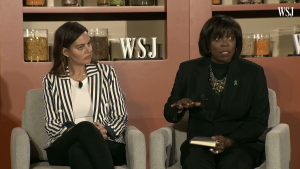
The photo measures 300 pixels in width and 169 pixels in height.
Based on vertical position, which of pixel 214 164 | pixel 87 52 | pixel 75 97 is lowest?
pixel 214 164

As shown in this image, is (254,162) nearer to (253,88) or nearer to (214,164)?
(214,164)

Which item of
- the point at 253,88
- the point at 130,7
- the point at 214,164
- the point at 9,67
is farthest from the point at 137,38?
the point at 214,164

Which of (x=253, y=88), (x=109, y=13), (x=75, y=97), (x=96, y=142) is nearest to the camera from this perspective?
(x=96, y=142)

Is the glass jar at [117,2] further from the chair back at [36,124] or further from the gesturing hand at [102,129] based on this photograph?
the gesturing hand at [102,129]

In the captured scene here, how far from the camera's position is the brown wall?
10.7 feet

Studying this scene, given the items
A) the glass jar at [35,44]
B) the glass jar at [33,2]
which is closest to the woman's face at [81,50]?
the glass jar at [35,44]

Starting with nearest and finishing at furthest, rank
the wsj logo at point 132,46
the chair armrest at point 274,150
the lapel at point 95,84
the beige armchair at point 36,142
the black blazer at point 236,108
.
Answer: the chair armrest at point 274,150 → the beige armchair at point 36,142 → the black blazer at point 236,108 → the lapel at point 95,84 → the wsj logo at point 132,46

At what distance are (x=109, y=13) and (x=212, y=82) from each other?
136 centimetres

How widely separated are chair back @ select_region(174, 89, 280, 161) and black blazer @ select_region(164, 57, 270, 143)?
0.14 meters

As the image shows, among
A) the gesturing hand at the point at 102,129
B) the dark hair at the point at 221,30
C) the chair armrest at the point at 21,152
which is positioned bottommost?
the chair armrest at the point at 21,152

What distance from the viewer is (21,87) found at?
3.29 meters

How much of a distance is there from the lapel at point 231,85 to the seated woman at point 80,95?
0.58 meters

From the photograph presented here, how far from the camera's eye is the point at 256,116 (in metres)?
2.50

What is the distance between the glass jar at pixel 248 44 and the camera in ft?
11.3
